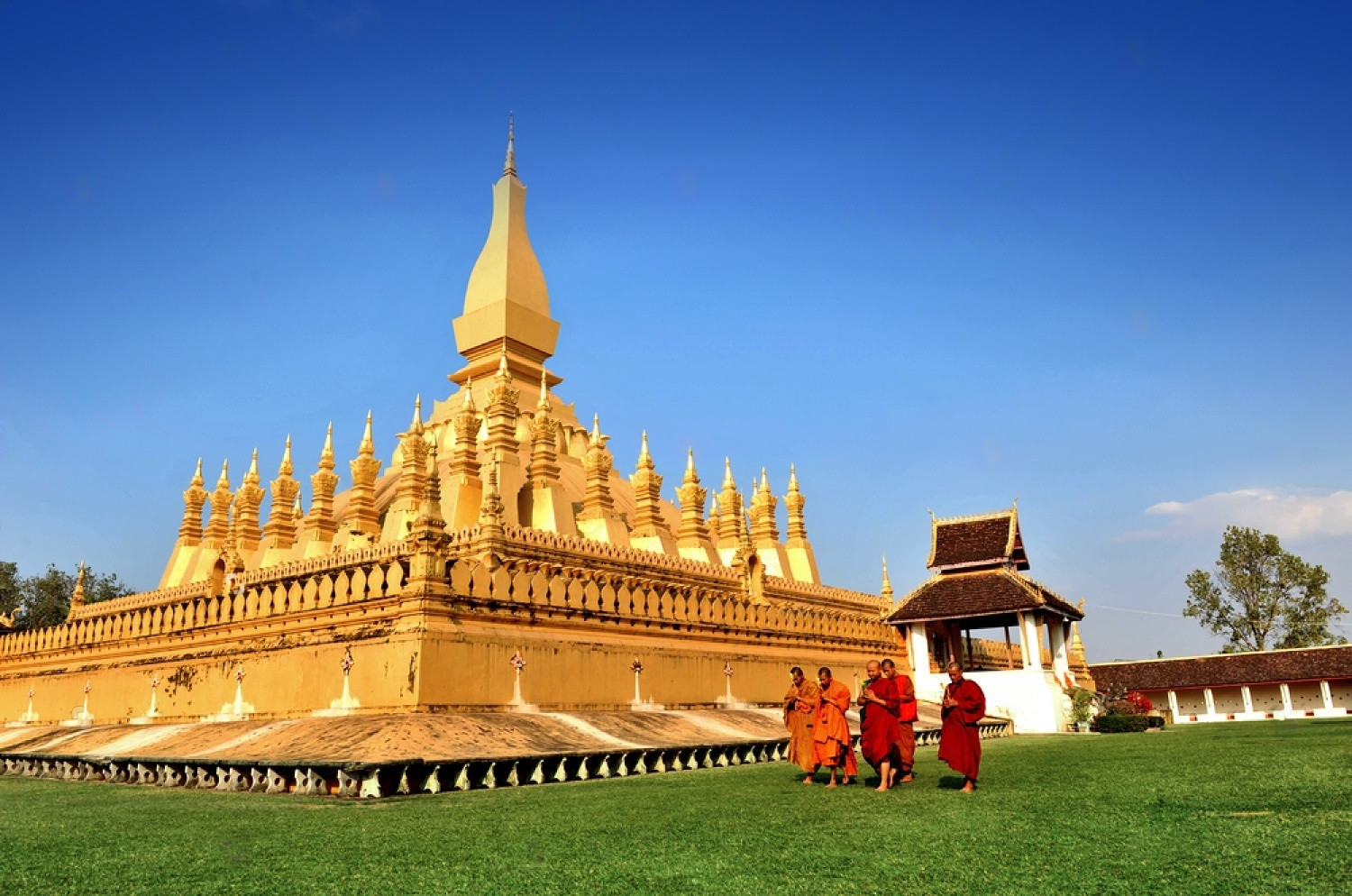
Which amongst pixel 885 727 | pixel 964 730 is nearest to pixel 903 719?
pixel 885 727

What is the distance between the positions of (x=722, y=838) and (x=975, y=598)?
771 inches

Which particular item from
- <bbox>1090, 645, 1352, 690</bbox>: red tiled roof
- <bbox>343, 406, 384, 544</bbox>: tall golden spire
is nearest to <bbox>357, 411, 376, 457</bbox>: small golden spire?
<bbox>343, 406, 384, 544</bbox>: tall golden spire

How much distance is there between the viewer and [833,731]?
1032 cm

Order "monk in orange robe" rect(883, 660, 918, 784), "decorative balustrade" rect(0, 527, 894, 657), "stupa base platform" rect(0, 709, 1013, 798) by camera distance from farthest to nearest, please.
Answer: "decorative balustrade" rect(0, 527, 894, 657)
"monk in orange robe" rect(883, 660, 918, 784)
"stupa base platform" rect(0, 709, 1013, 798)

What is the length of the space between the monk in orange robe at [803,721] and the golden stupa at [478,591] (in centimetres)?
446

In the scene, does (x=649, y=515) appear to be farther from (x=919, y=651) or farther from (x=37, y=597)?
(x=37, y=597)

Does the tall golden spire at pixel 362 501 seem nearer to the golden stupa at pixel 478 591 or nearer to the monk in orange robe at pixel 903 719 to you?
the golden stupa at pixel 478 591

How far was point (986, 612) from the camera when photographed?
24.1m

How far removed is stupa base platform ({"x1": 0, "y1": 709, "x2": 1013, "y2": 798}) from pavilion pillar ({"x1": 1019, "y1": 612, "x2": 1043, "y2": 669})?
10.8 metres

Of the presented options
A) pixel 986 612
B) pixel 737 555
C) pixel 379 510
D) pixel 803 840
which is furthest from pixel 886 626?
pixel 803 840

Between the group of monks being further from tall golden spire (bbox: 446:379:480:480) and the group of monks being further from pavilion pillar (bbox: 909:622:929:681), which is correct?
pavilion pillar (bbox: 909:622:929:681)

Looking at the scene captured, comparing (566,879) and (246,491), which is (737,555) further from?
(566,879)

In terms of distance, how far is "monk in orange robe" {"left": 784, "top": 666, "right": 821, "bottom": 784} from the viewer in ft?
35.6

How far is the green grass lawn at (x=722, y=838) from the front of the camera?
5.26 meters
